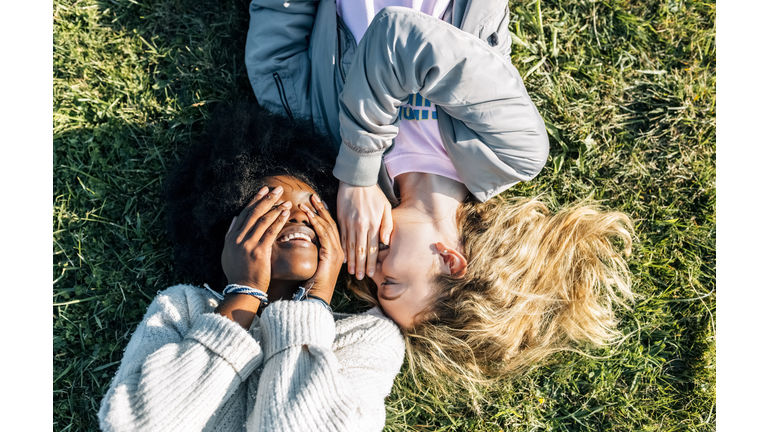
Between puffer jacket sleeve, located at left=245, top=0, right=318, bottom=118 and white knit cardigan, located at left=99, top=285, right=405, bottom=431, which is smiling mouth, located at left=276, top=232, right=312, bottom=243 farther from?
puffer jacket sleeve, located at left=245, top=0, right=318, bottom=118

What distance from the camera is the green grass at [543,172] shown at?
2951 millimetres

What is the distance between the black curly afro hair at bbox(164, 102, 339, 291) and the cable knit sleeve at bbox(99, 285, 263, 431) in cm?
43

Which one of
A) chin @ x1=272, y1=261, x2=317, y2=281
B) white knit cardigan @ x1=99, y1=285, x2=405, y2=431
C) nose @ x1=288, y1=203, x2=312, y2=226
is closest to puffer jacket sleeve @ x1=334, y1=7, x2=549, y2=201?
nose @ x1=288, y1=203, x2=312, y2=226

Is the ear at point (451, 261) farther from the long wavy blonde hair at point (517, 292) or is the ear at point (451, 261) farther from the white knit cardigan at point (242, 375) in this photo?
the white knit cardigan at point (242, 375)

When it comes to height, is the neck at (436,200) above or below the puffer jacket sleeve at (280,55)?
below

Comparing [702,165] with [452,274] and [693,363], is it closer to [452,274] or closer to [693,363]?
[693,363]

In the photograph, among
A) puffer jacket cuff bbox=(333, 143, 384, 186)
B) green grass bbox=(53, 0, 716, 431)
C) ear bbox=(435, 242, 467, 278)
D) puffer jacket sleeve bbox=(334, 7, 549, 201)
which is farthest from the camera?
green grass bbox=(53, 0, 716, 431)

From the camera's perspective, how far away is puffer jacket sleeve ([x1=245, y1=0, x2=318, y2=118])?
2.83 meters

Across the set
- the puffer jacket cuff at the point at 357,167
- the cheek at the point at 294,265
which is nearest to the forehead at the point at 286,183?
the puffer jacket cuff at the point at 357,167

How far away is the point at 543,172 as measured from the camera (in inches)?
125

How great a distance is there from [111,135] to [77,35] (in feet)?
2.18

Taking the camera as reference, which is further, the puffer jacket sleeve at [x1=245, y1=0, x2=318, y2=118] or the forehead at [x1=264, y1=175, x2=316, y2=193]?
the puffer jacket sleeve at [x1=245, y1=0, x2=318, y2=118]

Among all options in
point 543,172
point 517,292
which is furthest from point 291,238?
point 543,172

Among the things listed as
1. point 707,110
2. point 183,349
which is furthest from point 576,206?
point 183,349
